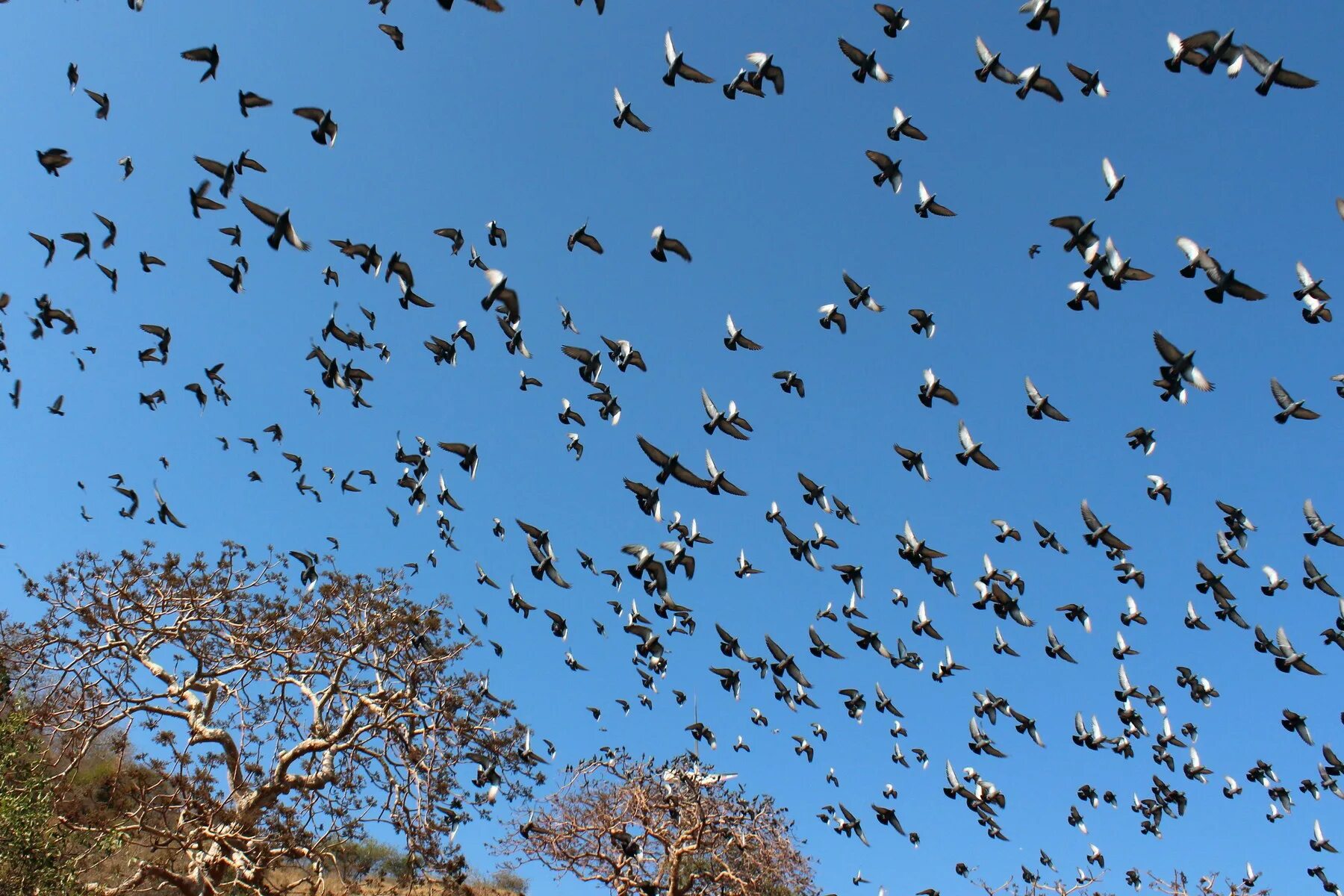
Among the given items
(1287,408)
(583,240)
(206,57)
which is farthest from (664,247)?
(1287,408)

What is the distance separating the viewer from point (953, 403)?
52.7 ft

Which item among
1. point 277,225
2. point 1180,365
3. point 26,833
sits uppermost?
point 1180,365

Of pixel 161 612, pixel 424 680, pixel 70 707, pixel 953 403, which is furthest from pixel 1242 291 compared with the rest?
pixel 70 707

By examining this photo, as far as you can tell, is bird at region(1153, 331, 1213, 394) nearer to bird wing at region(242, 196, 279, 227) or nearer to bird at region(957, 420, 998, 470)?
bird at region(957, 420, 998, 470)

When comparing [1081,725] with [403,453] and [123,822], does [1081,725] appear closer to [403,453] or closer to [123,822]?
[403,453]

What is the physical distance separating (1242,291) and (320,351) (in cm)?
1503

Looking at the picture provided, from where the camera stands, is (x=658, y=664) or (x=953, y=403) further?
(x=658, y=664)

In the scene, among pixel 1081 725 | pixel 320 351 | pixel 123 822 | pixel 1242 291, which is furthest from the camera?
pixel 1081 725

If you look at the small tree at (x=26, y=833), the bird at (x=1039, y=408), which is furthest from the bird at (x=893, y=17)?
the small tree at (x=26, y=833)

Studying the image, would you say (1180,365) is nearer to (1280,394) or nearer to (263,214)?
(1280,394)

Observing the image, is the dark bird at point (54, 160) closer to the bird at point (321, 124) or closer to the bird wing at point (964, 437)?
the bird at point (321, 124)

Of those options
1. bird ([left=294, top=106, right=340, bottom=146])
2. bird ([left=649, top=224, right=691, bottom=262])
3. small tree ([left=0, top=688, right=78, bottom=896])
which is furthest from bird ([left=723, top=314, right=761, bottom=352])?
small tree ([left=0, top=688, right=78, bottom=896])

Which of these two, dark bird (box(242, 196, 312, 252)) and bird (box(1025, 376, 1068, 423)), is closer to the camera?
dark bird (box(242, 196, 312, 252))

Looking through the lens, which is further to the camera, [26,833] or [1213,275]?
[26,833]
